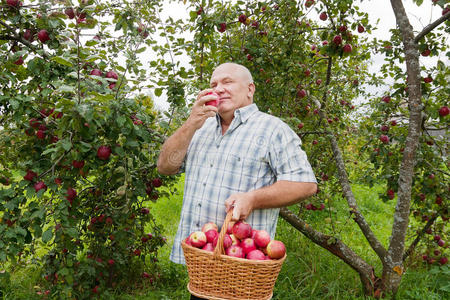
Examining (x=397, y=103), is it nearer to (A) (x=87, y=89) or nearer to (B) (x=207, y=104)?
(B) (x=207, y=104)

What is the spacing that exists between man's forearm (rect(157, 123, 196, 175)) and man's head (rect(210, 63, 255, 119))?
229 mm

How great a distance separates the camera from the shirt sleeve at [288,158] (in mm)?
1708

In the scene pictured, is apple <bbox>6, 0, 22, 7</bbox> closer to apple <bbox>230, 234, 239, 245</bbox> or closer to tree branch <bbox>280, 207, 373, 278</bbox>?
apple <bbox>230, 234, 239, 245</bbox>

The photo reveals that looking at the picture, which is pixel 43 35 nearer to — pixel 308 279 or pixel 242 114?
pixel 242 114

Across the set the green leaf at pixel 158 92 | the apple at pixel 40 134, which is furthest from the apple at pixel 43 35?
the green leaf at pixel 158 92

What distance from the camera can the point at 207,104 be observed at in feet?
6.07

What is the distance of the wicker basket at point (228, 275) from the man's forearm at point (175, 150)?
596 mm

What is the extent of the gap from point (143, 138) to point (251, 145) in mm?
666

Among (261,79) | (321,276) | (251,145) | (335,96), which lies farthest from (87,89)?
(335,96)

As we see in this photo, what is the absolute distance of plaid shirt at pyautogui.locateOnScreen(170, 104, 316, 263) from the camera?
1769mm

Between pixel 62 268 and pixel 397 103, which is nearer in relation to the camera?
pixel 62 268

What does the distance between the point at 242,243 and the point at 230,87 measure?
34.3 inches

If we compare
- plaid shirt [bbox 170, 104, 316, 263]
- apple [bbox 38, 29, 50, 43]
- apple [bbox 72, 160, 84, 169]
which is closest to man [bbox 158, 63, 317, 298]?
plaid shirt [bbox 170, 104, 316, 263]

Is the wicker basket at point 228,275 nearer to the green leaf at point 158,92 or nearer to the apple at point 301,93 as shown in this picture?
the green leaf at point 158,92
